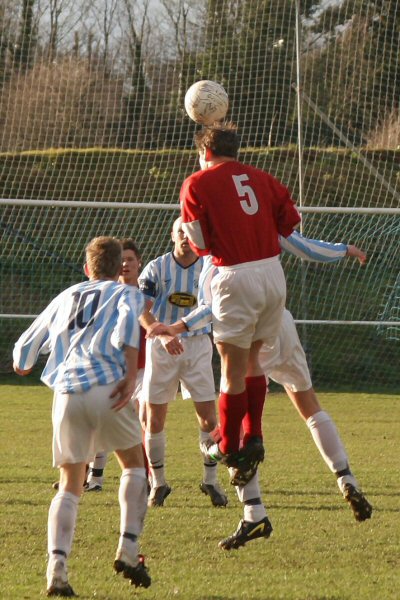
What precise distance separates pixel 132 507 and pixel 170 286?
9.17ft

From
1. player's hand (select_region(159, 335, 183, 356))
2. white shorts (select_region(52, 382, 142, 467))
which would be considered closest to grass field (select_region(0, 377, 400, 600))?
white shorts (select_region(52, 382, 142, 467))

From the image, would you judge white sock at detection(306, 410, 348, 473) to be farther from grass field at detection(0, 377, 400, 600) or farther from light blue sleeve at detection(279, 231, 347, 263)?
light blue sleeve at detection(279, 231, 347, 263)

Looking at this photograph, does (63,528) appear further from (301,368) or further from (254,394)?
(301,368)

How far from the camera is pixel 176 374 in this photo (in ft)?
24.0

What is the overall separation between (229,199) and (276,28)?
12426mm

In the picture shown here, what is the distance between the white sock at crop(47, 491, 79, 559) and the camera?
14.4 feet

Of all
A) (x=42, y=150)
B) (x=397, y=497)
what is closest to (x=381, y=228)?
(x=42, y=150)

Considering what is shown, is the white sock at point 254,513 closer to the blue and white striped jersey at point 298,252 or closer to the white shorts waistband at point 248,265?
the blue and white striped jersey at point 298,252

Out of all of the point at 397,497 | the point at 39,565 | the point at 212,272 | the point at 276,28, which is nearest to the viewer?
the point at 39,565

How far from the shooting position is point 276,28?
17047 mm

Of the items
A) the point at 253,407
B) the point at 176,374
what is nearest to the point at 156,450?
the point at 176,374

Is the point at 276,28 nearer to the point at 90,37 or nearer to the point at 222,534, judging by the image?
the point at 90,37

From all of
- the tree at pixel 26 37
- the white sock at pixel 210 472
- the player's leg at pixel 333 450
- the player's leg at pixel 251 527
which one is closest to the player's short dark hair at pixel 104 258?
the player's leg at pixel 251 527

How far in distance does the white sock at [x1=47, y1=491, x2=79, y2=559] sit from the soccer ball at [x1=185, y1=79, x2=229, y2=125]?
98.2 inches
